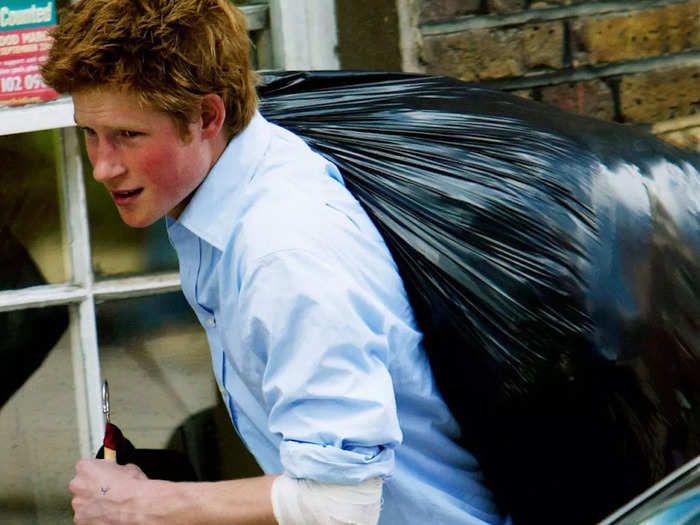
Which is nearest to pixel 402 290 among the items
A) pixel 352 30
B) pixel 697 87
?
pixel 352 30

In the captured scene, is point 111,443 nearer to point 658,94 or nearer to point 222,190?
point 222,190

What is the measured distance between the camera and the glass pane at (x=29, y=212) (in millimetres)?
2316

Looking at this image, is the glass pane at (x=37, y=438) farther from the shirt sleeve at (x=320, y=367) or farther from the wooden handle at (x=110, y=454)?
the shirt sleeve at (x=320, y=367)

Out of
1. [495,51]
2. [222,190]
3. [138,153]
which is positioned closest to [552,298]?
[222,190]

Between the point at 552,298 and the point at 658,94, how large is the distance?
1.07 metres

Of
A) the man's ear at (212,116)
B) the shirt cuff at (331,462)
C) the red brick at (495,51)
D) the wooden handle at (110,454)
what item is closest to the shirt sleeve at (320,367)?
the shirt cuff at (331,462)

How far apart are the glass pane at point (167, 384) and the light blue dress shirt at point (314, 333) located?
865 millimetres

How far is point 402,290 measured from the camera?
1.49 meters

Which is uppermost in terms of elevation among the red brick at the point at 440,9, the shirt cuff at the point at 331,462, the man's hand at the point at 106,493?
the red brick at the point at 440,9

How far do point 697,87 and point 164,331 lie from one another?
1272mm

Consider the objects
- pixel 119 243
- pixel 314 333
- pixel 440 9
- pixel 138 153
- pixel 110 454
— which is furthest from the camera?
pixel 119 243

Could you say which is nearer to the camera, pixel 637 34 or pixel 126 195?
pixel 126 195

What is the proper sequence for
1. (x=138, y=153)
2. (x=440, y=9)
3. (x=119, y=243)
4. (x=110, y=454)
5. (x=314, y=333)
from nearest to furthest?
(x=314, y=333)
(x=138, y=153)
(x=110, y=454)
(x=440, y=9)
(x=119, y=243)

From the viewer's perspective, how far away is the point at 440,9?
226 cm
